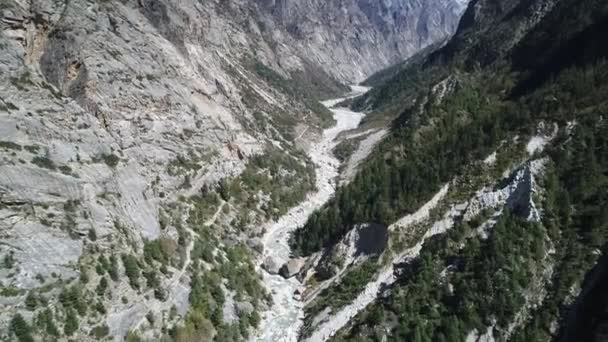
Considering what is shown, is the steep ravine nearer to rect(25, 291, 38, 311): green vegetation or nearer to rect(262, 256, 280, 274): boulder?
rect(262, 256, 280, 274): boulder

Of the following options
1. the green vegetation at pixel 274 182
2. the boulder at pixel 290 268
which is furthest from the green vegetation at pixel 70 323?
the green vegetation at pixel 274 182

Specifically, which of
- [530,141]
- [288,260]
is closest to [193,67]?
[288,260]

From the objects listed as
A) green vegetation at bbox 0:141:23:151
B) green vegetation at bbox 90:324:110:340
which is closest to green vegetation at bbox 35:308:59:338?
green vegetation at bbox 90:324:110:340

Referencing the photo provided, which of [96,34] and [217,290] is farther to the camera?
[96,34]

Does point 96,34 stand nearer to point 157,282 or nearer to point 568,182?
point 157,282

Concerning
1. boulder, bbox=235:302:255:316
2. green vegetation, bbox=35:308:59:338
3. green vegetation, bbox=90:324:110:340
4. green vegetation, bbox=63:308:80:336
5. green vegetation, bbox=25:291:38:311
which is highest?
green vegetation, bbox=25:291:38:311

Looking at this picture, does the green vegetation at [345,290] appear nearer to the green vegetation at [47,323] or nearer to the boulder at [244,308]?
the boulder at [244,308]
